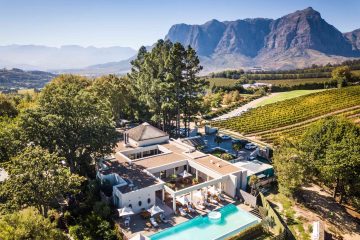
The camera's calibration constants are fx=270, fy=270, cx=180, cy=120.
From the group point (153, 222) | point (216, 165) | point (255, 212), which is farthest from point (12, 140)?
point (255, 212)

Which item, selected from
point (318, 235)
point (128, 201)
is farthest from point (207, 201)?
point (318, 235)

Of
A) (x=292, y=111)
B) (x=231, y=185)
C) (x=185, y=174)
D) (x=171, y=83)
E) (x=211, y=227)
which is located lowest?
(x=211, y=227)

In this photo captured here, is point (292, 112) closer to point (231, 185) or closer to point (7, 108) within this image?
point (231, 185)

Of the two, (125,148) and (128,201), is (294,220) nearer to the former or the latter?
(128,201)

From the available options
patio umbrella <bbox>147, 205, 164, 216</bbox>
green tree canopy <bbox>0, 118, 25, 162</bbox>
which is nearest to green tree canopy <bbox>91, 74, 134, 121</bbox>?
green tree canopy <bbox>0, 118, 25, 162</bbox>

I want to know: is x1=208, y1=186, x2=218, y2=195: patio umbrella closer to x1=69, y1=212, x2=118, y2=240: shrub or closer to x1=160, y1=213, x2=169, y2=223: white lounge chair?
x1=160, y1=213, x2=169, y2=223: white lounge chair
